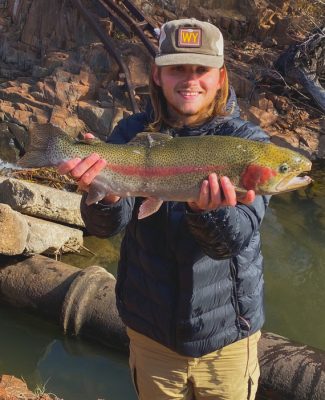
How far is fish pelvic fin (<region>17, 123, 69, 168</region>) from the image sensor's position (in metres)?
2.60

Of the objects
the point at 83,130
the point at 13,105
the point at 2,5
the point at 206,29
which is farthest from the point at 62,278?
the point at 2,5

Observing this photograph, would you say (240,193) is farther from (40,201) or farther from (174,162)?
(40,201)

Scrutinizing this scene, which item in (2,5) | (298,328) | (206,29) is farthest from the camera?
(2,5)

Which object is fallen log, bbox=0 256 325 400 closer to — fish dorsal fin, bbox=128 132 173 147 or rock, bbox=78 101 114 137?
fish dorsal fin, bbox=128 132 173 147

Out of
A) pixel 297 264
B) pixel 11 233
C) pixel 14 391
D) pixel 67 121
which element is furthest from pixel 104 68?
pixel 14 391

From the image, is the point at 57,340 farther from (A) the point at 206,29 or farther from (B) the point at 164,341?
(A) the point at 206,29

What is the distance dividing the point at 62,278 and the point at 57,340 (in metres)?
0.59

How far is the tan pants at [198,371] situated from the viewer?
8.83ft

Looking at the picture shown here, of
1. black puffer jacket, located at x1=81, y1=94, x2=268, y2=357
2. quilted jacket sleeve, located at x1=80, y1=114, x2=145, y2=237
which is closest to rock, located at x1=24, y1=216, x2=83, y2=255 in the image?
quilted jacket sleeve, located at x1=80, y1=114, x2=145, y2=237

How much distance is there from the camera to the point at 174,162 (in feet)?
7.93

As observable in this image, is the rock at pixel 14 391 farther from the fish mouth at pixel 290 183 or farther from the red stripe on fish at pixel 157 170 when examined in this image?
the fish mouth at pixel 290 183

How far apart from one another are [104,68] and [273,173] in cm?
1116

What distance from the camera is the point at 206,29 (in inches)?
101

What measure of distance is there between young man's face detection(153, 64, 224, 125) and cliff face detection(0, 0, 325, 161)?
849 centimetres
